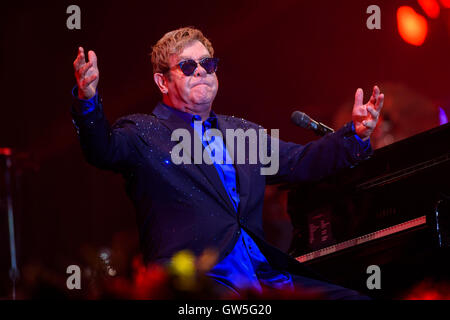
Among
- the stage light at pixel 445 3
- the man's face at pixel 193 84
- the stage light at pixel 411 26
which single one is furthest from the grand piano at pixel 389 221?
the stage light at pixel 445 3

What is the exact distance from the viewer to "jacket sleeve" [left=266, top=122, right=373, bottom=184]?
3424 mm

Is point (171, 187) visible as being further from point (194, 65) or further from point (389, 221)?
point (389, 221)

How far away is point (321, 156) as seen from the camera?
355 cm

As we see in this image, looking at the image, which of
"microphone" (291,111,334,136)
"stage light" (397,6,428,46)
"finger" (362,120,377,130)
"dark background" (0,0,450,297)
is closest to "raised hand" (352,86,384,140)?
"finger" (362,120,377,130)

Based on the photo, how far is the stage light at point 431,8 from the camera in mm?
7305

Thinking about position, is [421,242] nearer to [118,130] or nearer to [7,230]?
[118,130]

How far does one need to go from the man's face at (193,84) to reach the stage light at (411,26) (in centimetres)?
419

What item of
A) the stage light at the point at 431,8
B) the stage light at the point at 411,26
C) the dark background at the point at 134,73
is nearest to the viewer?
the dark background at the point at 134,73

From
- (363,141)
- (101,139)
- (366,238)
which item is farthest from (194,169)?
(366,238)

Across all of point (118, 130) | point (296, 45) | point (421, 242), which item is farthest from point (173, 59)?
point (296, 45)

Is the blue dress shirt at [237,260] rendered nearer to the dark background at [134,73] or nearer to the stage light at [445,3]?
the dark background at [134,73]

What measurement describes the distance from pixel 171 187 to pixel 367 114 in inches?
46.3

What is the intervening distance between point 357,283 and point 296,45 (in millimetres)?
3701

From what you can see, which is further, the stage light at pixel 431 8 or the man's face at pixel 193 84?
the stage light at pixel 431 8
